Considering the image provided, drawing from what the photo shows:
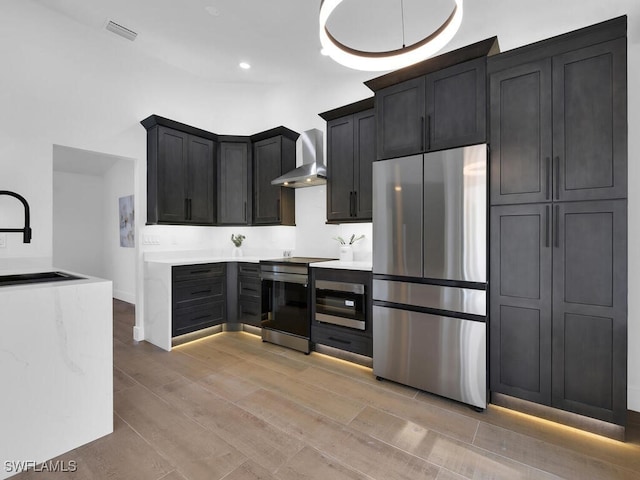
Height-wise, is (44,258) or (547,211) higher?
(547,211)

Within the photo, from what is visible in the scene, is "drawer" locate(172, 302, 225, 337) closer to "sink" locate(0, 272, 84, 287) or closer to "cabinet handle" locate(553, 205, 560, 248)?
"sink" locate(0, 272, 84, 287)

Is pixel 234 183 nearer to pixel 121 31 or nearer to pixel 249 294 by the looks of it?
pixel 249 294

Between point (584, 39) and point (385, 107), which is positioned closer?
point (584, 39)

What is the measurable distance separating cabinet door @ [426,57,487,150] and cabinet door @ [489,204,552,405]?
62 cm

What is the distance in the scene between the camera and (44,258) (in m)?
2.96

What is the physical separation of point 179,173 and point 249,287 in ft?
5.53

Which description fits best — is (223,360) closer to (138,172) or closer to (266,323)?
(266,323)

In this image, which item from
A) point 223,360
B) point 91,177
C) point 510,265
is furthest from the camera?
point 91,177

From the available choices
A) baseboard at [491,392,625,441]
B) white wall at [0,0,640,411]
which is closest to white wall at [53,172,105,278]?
white wall at [0,0,640,411]

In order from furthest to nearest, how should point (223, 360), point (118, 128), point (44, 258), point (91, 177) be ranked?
1. point (91, 177)
2. point (118, 128)
3. point (223, 360)
4. point (44, 258)

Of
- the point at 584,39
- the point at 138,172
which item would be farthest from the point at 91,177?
the point at 584,39

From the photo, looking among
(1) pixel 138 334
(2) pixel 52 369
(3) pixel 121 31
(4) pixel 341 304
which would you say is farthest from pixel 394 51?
(1) pixel 138 334

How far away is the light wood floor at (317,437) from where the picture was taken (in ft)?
5.44

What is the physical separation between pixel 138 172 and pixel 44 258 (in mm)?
1363
